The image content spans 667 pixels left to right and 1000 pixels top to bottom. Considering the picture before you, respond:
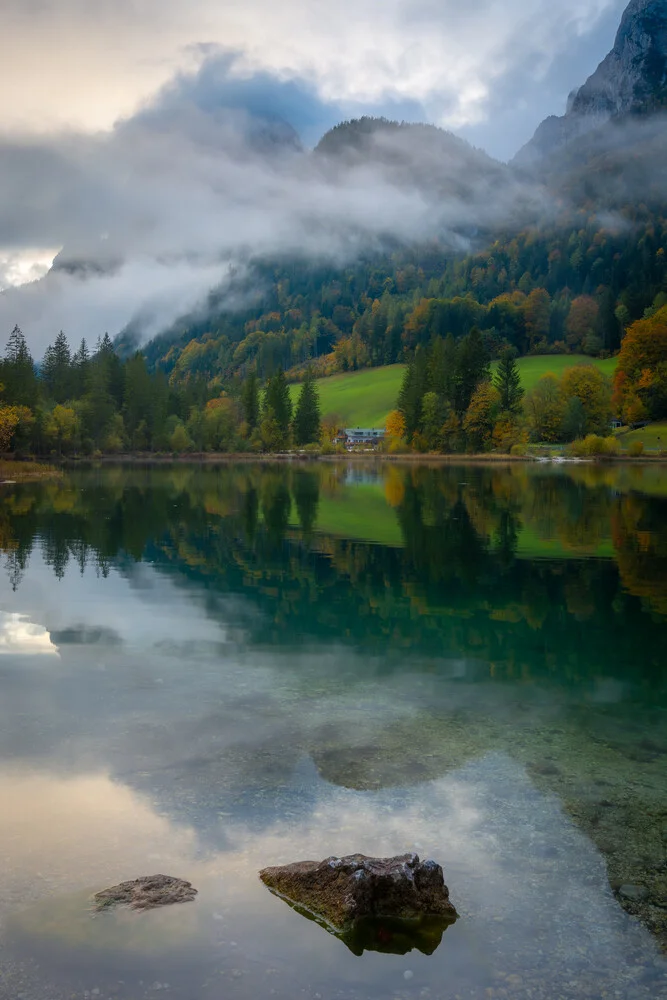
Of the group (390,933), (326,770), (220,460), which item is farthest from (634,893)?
(220,460)

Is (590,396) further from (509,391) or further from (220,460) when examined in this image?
(220,460)

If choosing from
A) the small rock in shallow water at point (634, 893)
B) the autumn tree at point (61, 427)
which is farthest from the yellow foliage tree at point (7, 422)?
the small rock in shallow water at point (634, 893)

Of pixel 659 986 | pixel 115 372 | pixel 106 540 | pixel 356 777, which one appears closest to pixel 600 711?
pixel 356 777

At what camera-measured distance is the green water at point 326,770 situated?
316 inches

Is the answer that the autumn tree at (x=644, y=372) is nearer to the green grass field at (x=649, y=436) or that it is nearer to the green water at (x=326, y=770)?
the green grass field at (x=649, y=436)

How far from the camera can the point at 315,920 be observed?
8609mm

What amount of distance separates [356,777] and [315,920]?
3738mm

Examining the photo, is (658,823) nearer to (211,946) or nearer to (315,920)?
(315,920)

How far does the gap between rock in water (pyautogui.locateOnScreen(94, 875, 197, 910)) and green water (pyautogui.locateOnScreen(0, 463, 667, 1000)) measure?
0.17 meters

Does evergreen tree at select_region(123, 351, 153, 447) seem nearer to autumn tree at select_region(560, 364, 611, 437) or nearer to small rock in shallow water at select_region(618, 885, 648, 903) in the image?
autumn tree at select_region(560, 364, 611, 437)

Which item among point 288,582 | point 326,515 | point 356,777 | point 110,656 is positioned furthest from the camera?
point 326,515

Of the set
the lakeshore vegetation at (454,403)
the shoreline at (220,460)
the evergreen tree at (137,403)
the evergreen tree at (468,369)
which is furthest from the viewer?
the evergreen tree at (137,403)

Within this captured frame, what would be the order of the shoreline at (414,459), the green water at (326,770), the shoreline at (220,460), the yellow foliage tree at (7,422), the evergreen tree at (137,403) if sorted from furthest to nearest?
the evergreen tree at (137,403), the shoreline at (414,459), the yellow foliage tree at (7,422), the shoreline at (220,460), the green water at (326,770)

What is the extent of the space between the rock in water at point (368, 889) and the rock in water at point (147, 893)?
1090 millimetres
